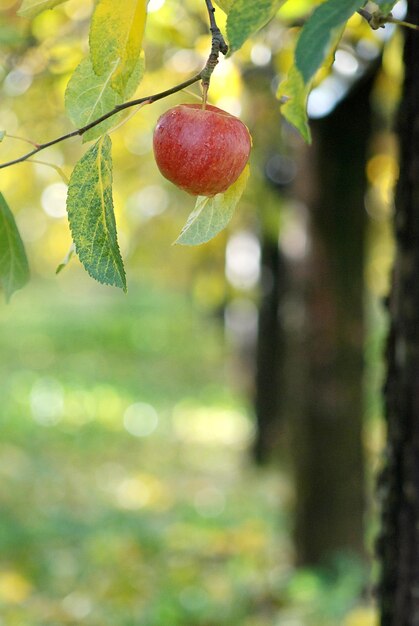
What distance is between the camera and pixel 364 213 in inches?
121

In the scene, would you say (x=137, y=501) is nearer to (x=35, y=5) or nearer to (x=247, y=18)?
(x=35, y=5)

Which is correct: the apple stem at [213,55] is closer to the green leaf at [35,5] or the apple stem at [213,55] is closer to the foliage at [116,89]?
the foliage at [116,89]

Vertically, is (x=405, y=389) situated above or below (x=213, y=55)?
below

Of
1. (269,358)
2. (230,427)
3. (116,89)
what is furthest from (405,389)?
(230,427)

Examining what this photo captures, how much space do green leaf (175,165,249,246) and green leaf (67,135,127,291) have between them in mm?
69

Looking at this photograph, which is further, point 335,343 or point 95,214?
point 335,343

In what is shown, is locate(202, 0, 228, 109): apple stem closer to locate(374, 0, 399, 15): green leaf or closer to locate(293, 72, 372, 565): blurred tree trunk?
locate(374, 0, 399, 15): green leaf

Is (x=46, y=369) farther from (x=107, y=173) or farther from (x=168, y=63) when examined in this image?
(x=107, y=173)

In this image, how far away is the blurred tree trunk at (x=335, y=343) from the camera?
3.02 m

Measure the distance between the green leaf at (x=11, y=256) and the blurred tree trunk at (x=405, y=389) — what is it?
804 mm

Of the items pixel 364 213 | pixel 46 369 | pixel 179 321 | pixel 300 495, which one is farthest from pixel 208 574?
pixel 179 321

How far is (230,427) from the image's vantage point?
635 cm

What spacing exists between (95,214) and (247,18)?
20cm

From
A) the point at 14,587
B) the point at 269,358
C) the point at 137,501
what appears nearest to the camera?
the point at 14,587
